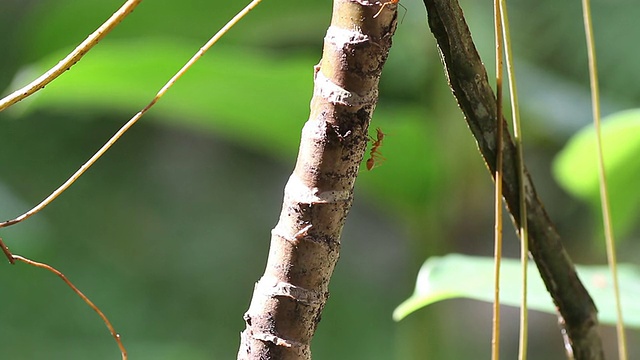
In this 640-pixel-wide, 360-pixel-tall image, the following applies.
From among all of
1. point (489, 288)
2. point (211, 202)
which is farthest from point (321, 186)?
point (211, 202)

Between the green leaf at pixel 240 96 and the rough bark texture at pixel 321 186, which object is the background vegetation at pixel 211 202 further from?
the rough bark texture at pixel 321 186

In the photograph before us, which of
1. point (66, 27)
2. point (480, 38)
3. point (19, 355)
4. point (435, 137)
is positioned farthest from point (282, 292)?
point (19, 355)

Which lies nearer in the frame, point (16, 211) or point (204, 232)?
point (16, 211)

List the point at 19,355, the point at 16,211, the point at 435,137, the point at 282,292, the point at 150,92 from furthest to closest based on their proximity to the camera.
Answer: the point at 19,355 < the point at 16,211 < the point at 435,137 < the point at 150,92 < the point at 282,292

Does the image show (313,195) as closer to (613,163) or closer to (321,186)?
(321,186)

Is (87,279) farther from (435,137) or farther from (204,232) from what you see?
Result: (435,137)

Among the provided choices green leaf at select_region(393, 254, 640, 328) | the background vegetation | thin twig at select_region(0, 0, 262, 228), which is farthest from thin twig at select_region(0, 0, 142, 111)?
the background vegetation

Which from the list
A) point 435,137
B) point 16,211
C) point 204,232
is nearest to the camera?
point 435,137
